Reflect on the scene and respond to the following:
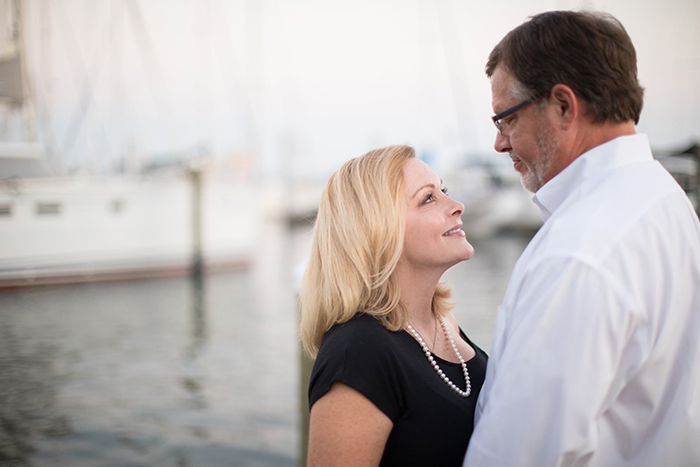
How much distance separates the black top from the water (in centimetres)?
165

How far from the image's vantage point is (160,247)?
2258 centimetres

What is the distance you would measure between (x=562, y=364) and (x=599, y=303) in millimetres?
170

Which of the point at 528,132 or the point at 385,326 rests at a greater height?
the point at 528,132

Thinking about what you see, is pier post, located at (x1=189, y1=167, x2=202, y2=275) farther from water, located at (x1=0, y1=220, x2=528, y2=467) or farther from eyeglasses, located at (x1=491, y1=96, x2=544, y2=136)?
eyeglasses, located at (x1=491, y1=96, x2=544, y2=136)

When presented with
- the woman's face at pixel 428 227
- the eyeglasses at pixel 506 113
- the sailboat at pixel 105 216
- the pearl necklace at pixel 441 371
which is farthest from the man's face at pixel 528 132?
the sailboat at pixel 105 216

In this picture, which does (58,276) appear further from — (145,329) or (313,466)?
(313,466)

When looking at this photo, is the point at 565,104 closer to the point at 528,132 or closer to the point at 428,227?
the point at 528,132

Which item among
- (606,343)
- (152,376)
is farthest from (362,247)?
(152,376)

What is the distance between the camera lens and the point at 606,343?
124 centimetres

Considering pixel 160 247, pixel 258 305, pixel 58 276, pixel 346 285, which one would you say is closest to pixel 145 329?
pixel 258 305

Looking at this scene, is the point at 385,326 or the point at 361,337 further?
the point at 385,326

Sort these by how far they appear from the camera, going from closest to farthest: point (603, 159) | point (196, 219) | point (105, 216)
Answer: point (603, 159)
point (105, 216)
point (196, 219)

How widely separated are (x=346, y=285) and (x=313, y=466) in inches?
25.1

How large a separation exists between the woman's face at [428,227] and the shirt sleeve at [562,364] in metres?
0.73
